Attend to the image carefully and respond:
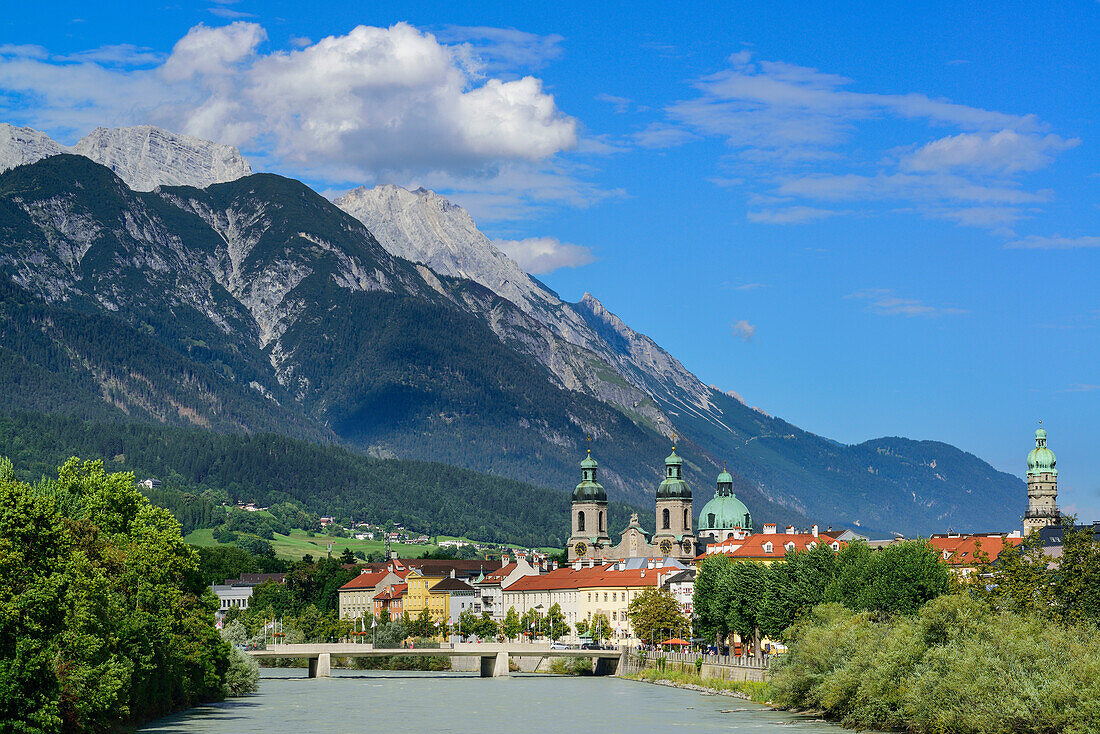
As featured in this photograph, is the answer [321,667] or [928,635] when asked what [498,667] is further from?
[928,635]

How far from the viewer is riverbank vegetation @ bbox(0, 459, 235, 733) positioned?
227 ft

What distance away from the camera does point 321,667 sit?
163 m

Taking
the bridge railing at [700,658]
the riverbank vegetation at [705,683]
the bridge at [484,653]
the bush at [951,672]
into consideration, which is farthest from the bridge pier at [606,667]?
the bush at [951,672]

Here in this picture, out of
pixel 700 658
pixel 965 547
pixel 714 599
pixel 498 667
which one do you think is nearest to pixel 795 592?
pixel 700 658

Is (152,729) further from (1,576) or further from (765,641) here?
(765,641)

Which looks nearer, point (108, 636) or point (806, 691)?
point (108, 636)

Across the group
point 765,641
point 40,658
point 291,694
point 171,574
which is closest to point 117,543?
point 171,574

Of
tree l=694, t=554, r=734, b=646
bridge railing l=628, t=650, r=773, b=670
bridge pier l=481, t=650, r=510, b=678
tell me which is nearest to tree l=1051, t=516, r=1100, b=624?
bridge railing l=628, t=650, r=773, b=670

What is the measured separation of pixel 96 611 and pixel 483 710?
39.3 m

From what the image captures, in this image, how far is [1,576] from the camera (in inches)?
2692

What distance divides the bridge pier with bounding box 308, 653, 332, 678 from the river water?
1183 cm

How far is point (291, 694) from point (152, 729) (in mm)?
40043

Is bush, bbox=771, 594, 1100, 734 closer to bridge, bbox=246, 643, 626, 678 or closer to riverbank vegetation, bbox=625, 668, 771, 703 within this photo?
riverbank vegetation, bbox=625, 668, 771, 703

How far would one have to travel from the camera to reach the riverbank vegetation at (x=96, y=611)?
2719 inches
